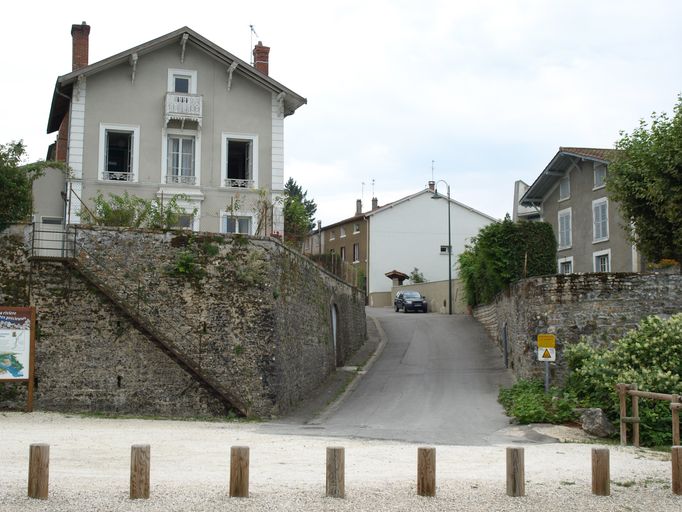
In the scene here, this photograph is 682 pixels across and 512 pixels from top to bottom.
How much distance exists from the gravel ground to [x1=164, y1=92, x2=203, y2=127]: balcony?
13.1 metres

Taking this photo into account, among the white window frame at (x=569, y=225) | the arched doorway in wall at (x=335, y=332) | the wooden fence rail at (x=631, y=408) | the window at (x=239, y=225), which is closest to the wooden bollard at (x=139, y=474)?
the wooden fence rail at (x=631, y=408)

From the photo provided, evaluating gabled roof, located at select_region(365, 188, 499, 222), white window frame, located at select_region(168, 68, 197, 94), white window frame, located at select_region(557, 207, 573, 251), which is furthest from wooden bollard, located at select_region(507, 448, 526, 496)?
gabled roof, located at select_region(365, 188, 499, 222)

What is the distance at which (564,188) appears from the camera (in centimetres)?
3775

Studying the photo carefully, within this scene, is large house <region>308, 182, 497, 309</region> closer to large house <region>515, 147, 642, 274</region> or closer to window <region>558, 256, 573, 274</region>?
large house <region>515, 147, 642, 274</region>

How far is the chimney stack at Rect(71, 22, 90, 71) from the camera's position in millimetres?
28172

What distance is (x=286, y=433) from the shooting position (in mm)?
16953

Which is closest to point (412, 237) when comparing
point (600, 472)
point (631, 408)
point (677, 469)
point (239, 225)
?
point (239, 225)

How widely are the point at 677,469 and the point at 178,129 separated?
67.9ft

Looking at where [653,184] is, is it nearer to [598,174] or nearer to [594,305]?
[594,305]

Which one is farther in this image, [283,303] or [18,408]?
[283,303]

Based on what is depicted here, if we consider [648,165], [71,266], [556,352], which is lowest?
[556,352]

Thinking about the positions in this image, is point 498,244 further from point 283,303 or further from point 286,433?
point 286,433

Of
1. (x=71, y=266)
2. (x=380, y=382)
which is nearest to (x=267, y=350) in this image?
(x=71, y=266)

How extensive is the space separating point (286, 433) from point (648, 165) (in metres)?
14.4
